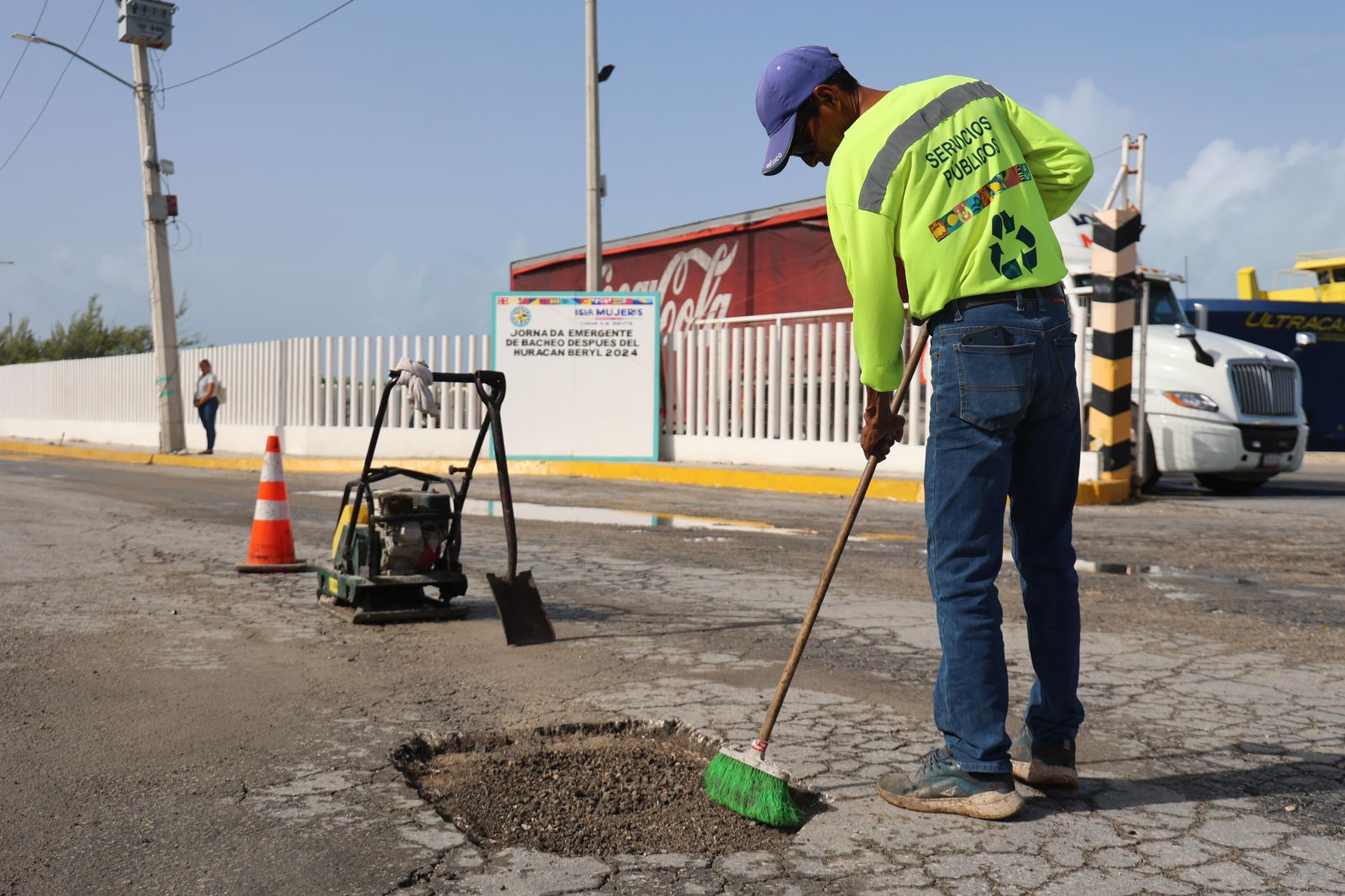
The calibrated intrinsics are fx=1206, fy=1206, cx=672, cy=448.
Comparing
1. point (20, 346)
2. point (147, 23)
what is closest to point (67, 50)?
point (147, 23)

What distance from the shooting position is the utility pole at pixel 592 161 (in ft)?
58.5

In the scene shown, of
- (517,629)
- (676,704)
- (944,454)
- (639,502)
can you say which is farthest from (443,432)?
(944,454)

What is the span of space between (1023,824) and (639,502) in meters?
9.21

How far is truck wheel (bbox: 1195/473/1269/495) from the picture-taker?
13.4 metres

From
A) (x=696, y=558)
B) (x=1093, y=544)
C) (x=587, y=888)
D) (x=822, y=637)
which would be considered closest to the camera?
(x=587, y=888)

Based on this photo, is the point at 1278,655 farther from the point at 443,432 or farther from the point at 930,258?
the point at 443,432

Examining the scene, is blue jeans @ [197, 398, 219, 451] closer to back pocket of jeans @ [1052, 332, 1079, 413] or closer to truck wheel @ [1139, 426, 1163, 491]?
truck wheel @ [1139, 426, 1163, 491]

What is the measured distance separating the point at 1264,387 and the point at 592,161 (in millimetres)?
9857

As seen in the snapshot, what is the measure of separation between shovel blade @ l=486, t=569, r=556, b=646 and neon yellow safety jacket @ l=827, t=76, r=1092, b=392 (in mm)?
2531

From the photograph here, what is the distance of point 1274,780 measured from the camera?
129 inches

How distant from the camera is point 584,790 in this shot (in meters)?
3.21

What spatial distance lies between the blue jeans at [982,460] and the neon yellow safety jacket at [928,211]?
10cm

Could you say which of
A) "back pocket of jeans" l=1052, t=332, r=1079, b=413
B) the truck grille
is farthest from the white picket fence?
"back pocket of jeans" l=1052, t=332, r=1079, b=413

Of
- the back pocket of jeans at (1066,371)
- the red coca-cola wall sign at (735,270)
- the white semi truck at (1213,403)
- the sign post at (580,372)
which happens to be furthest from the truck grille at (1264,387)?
the back pocket of jeans at (1066,371)
